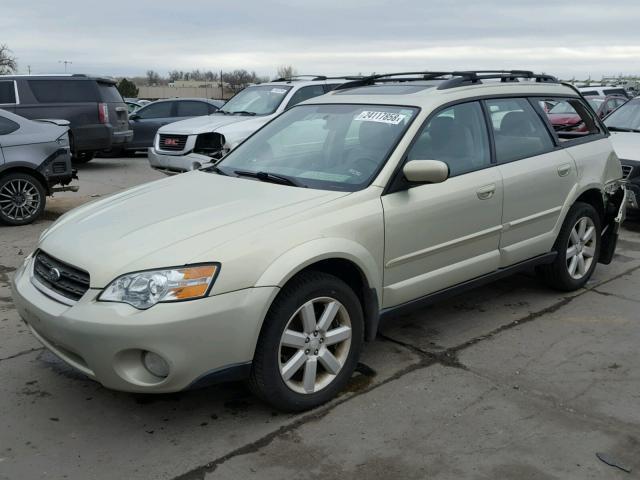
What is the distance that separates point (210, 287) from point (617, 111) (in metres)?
8.40

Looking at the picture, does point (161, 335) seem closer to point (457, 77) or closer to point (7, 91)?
point (457, 77)

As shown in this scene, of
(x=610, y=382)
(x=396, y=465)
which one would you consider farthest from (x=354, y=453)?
(x=610, y=382)

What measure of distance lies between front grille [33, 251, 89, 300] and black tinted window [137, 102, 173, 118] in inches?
530

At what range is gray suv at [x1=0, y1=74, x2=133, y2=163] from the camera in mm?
12195

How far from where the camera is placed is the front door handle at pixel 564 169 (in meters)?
4.99

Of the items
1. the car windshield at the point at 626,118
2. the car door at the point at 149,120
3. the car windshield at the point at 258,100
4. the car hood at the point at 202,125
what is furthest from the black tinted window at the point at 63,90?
the car windshield at the point at 626,118

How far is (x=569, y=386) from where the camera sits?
381 cm

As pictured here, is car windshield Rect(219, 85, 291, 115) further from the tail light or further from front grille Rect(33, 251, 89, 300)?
front grille Rect(33, 251, 89, 300)

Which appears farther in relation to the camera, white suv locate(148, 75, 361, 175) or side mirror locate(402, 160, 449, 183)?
white suv locate(148, 75, 361, 175)

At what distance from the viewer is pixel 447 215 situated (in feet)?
13.4

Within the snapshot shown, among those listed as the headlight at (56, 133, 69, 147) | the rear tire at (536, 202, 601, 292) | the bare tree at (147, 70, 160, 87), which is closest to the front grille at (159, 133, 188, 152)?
the headlight at (56, 133, 69, 147)

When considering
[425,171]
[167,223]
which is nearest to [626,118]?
[425,171]

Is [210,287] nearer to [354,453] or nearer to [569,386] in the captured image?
[354,453]

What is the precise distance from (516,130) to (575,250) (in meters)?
1.23
